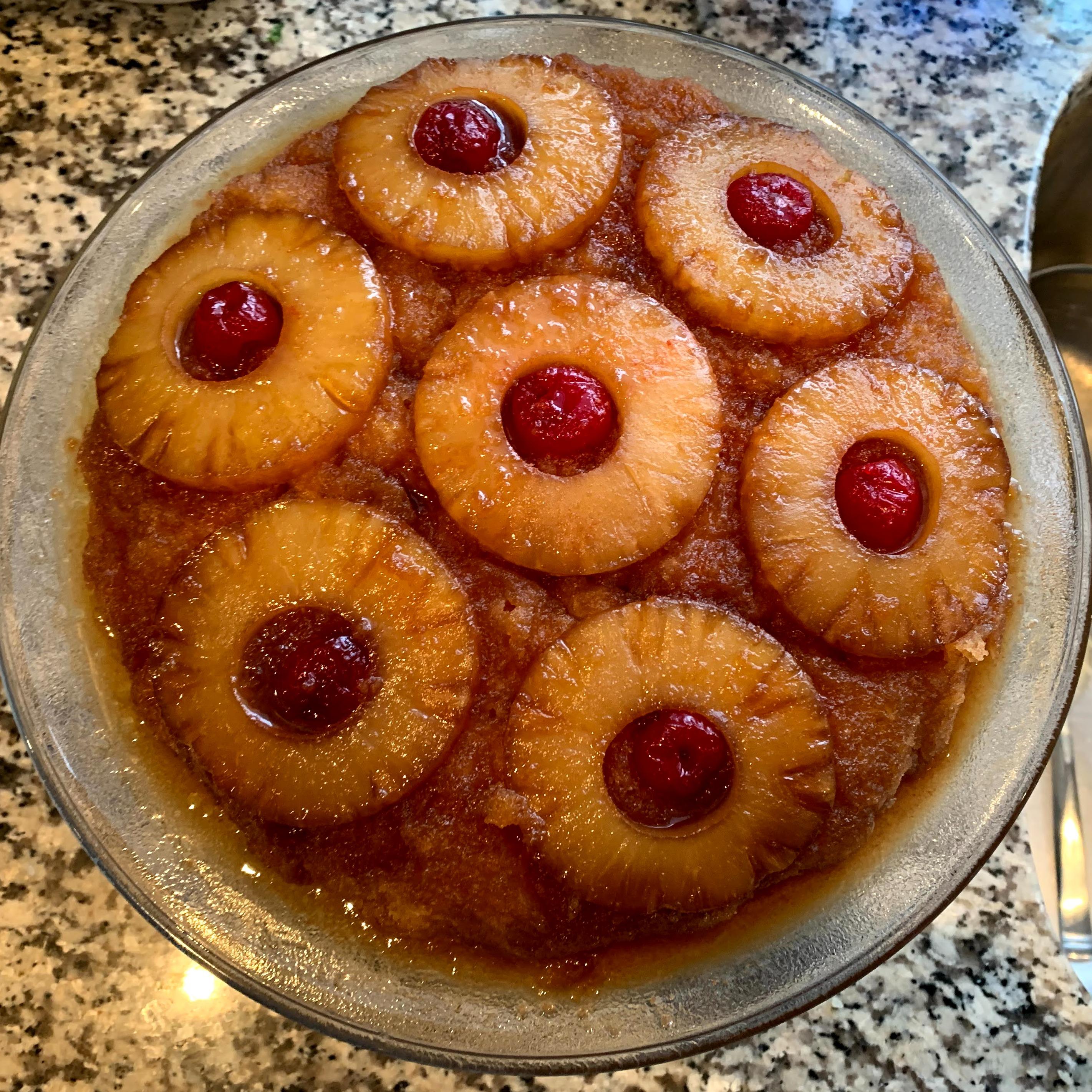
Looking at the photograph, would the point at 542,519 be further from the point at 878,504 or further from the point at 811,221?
the point at 811,221

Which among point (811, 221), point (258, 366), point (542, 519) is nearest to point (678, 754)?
point (542, 519)

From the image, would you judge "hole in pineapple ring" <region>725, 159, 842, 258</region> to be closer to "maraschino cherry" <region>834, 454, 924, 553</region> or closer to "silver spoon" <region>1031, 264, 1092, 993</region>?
"maraschino cherry" <region>834, 454, 924, 553</region>

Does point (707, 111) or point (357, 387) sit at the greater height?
point (707, 111)

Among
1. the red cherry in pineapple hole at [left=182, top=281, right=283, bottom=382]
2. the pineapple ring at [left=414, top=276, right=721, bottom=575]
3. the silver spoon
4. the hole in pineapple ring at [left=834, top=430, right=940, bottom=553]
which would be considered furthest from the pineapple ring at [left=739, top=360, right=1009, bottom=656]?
the red cherry in pineapple hole at [left=182, top=281, right=283, bottom=382]

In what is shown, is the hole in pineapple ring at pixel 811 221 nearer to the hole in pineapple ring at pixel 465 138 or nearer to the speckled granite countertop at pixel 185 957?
the hole in pineapple ring at pixel 465 138

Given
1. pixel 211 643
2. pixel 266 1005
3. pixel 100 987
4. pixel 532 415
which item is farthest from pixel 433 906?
pixel 532 415

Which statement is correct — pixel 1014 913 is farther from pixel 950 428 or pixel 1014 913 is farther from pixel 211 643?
pixel 211 643

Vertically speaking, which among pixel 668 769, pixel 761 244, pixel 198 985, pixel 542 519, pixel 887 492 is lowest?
pixel 198 985
